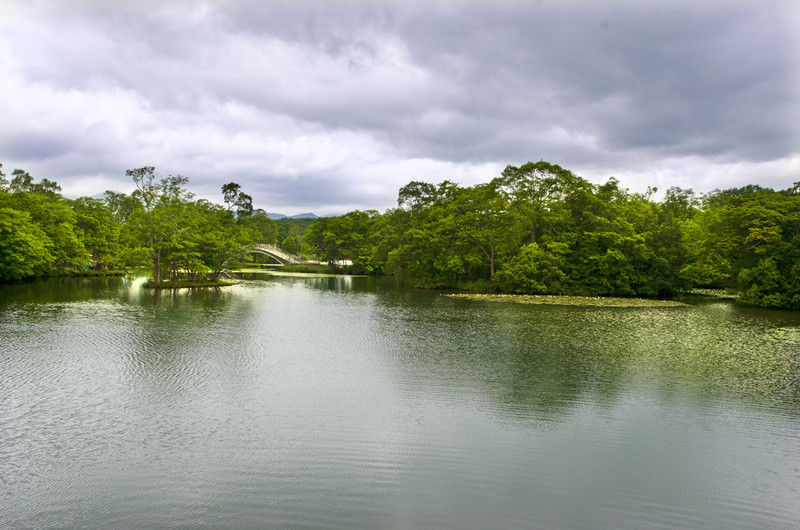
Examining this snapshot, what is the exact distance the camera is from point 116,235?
131 ft

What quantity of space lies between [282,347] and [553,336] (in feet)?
33.0

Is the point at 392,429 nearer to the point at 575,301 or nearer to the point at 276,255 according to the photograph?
the point at 575,301

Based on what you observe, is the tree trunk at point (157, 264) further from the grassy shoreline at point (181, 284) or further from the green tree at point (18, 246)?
the green tree at point (18, 246)

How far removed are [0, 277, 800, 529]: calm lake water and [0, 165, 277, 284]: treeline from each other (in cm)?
1771

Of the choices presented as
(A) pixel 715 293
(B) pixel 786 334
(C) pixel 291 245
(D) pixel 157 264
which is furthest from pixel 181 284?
(C) pixel 291 245

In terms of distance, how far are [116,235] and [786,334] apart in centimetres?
4734

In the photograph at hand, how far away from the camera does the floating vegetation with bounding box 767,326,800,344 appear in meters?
16.5

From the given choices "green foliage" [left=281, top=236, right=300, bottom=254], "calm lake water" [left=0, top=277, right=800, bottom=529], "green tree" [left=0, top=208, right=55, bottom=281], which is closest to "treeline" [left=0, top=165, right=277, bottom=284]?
"green tree" [left=0, top=208, right=55, bottom=281]

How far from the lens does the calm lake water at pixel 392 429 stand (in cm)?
564

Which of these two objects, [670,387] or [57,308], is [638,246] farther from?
[57,308]

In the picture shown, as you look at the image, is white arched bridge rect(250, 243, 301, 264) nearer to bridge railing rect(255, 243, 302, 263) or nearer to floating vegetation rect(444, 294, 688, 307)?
bridge railing rect(255, 243, 302, 263)

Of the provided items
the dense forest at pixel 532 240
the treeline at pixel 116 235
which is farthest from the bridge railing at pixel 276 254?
the dense forest at pixel 532 240

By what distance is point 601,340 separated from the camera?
52.9ft

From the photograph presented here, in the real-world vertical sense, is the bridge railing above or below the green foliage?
below
